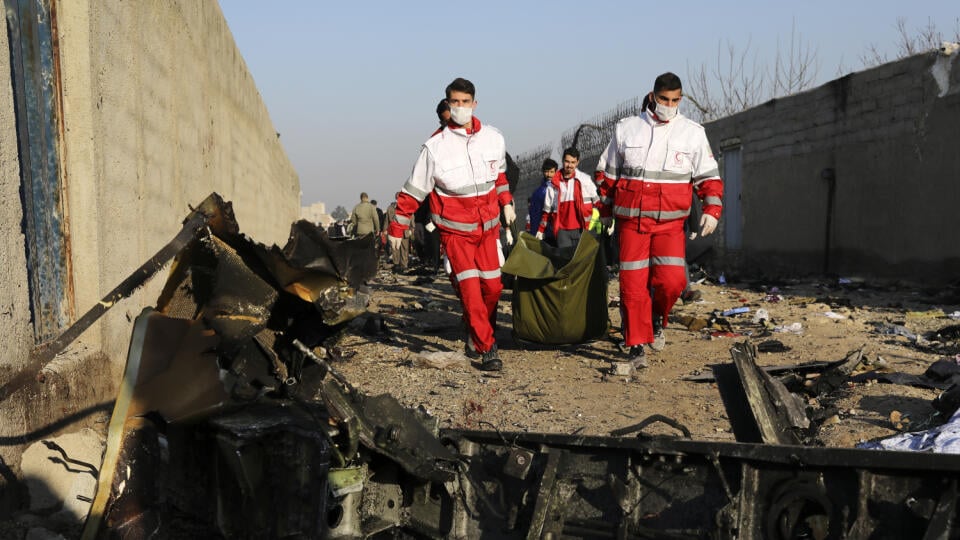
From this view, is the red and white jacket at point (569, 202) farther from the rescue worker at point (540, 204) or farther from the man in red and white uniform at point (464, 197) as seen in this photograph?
the man in red and white uniform at point (464, 197)

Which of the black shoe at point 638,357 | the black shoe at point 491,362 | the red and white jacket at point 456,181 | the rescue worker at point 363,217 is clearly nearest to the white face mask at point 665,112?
the red and white jacket at point 456,181

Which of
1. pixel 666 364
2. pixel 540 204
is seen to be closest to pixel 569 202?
pixel 540 204

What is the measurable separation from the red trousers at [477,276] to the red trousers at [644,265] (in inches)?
38.7

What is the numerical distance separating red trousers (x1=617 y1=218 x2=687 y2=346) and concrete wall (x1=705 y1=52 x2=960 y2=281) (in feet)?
14.8

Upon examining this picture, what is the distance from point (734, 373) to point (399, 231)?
406cm

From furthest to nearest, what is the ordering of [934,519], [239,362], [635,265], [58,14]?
[635,265] → [58,14] → [239,362] → [934,519]

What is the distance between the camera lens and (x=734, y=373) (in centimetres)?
276

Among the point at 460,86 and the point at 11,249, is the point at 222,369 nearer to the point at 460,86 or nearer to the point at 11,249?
the point at 11,249

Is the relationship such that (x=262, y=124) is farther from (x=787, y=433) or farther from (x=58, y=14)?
(x=787, y=433)

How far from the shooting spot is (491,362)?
6059 millimetres

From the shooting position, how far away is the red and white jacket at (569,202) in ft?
33.4

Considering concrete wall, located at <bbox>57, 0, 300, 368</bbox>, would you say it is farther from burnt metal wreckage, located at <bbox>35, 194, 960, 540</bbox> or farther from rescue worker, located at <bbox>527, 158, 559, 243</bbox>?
rescue worker, located at <bbox>527, 158, 559, 243</bbox>

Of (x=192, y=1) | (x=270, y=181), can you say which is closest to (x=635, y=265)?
(x=192, y=1)

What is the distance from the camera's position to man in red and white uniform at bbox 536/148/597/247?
10.2 meters
